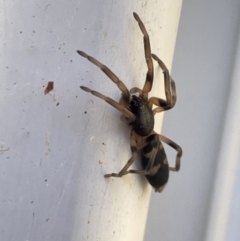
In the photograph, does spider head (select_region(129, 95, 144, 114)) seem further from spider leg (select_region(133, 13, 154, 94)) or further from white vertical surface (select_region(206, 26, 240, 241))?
white vertical surface (select_region(206, 26, 240, 241))

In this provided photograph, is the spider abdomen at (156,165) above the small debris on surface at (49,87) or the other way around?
the other way around

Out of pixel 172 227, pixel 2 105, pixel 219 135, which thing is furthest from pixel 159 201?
pixel 2 105

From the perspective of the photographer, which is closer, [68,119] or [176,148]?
[68,119]

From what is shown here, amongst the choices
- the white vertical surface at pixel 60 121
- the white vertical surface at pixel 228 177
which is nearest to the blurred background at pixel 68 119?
the white vertical surface at pixel 60 121

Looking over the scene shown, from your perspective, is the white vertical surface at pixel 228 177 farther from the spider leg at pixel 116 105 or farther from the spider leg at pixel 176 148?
the spider leg at pixel 116 105

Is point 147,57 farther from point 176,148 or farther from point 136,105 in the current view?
point 176,148

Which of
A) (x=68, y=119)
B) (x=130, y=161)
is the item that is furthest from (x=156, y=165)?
(x=68, y=119)
